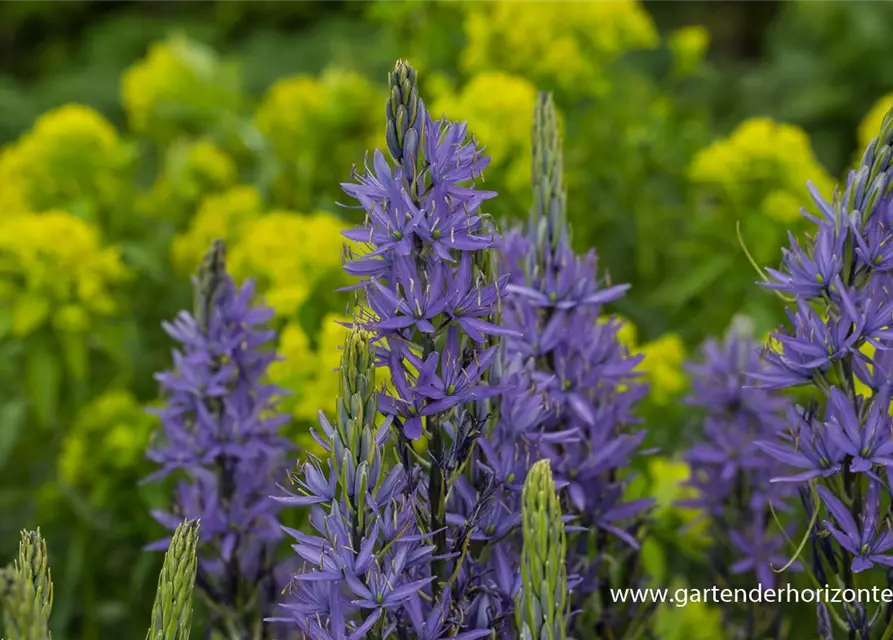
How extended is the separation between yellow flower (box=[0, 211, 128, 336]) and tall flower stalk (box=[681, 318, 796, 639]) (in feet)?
5.61

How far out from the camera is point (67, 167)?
138 inches

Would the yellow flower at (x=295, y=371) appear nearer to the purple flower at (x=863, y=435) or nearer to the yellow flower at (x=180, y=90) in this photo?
the purple flower at (x=863, y=435)

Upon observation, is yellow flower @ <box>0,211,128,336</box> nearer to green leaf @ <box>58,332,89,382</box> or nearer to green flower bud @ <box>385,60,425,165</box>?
green leaf @ <box>58,332,89,382</box>

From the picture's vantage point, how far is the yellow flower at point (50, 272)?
290cm

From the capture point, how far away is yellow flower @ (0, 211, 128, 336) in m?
2.90

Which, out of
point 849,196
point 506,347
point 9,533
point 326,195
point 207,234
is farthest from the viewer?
point 326,195

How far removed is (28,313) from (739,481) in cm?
195

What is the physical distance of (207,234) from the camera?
3.44 m

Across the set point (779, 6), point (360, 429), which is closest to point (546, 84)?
point (360, 429)

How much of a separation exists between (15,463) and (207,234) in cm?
97

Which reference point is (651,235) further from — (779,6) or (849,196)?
(779,6)

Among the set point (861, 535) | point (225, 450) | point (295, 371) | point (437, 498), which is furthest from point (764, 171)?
point (437, 498)

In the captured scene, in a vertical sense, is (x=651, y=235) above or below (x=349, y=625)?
above

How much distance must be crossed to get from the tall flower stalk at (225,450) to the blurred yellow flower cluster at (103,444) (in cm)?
92
